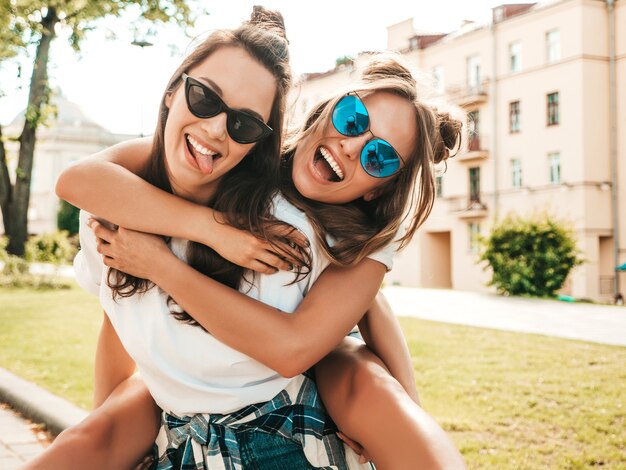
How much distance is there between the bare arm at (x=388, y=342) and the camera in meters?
2.24

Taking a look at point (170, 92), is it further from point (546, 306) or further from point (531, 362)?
point (546, 306)

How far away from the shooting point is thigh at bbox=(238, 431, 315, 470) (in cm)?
202

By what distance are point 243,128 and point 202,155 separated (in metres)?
0.15

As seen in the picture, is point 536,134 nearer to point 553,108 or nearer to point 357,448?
point 553,108

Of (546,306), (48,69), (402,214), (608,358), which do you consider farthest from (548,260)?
(402,214)

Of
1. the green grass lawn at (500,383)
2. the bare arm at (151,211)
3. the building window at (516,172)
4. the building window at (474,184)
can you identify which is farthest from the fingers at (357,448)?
the building window at (474,184)

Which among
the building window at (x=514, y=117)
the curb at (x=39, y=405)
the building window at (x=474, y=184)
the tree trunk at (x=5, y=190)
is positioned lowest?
the curb at (x=39, y=405)

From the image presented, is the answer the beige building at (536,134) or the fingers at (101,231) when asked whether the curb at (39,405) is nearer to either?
the fingers at (101,231)

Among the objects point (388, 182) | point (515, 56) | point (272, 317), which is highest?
point (515, 56)

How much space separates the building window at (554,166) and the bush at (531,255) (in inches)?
479

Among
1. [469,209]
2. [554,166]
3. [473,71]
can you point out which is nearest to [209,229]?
[554,166]

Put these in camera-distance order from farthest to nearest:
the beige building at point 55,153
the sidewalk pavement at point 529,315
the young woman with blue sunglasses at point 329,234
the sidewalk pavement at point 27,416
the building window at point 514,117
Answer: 1. the beige building at point 55,153
2. the building window at point 514,117
3. the sidewalk pavement at point 529,315
4. the sidewalk pavement at point 27,416
5. the young woman with blue sunglasses at point 329,234

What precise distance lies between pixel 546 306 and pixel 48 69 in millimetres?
13372

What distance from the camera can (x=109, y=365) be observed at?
2.48 m
